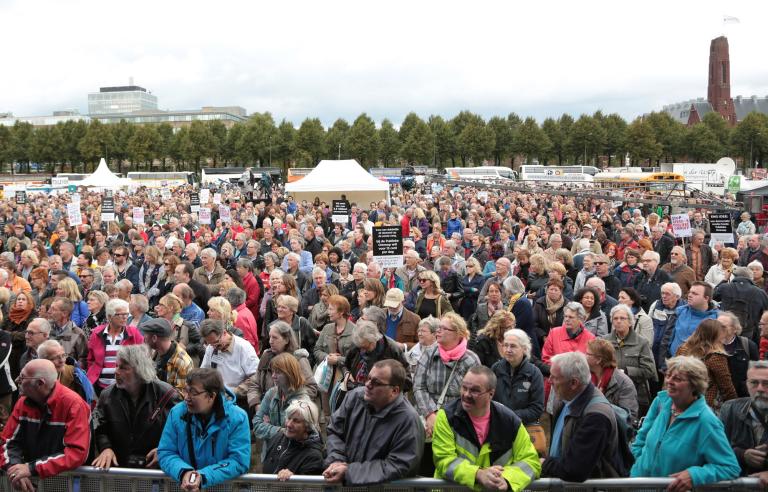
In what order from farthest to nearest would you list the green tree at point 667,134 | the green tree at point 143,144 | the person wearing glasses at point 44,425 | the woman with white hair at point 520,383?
1. the green tree at point 143,144
2. the green tree at point 667,134
3. the woman with white hair at point 520,383
4. the person wearing glasses at point 44,425

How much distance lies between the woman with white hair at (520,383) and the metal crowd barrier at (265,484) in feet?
4.17

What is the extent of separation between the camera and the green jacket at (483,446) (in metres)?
3.63

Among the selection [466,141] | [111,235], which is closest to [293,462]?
[111,235]

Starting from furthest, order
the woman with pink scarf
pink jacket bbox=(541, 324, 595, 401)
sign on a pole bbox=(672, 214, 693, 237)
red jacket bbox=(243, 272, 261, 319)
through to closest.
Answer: sign on a pole bbox=(672, 214, 693, 237) → red jacket bbox=(243, 272, 261, 319) → pink jacket bbox=(541, 324, 595, 401) → the woman with pink scarf

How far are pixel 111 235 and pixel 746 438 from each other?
14459mm

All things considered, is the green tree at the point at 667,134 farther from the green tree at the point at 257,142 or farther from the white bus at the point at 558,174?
the green tree at the point at 257,142

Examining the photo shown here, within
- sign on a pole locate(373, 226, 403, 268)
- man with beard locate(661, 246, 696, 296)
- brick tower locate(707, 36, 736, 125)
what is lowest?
man with beard locate(661, 246, 696, 296)

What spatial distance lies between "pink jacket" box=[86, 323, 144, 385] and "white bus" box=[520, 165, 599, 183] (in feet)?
166

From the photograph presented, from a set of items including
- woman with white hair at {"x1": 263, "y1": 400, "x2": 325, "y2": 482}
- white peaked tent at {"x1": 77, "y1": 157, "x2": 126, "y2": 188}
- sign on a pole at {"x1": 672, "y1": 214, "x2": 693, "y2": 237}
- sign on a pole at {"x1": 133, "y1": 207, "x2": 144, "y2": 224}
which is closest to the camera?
woman with white hair at {"x1": 263, "y1": 400, "x2": 325, "y2": 482}

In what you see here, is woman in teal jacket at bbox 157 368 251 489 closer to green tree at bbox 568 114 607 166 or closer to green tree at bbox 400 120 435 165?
green tree at bbox 400 120 435 165

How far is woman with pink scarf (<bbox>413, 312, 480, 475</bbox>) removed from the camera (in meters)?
5.02

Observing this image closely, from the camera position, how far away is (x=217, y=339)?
559cm

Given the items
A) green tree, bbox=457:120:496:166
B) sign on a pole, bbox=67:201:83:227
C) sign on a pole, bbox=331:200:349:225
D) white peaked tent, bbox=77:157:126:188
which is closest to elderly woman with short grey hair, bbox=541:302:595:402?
sign on a pole, bbox=331:200:349:225

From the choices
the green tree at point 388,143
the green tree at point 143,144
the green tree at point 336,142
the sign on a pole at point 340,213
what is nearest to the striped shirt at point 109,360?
the sign on a pole at point 340,213
